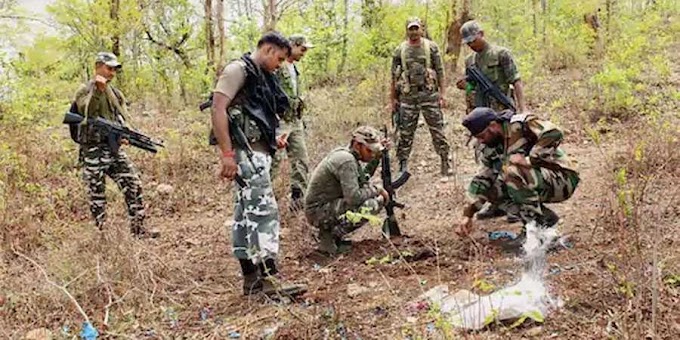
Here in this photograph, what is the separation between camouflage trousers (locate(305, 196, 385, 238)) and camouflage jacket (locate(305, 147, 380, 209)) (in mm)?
35

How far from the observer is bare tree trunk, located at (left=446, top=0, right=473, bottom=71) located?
10.6 meters

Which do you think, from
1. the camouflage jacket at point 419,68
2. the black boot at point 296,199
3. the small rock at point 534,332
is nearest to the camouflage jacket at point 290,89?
the black boot at point 296,199

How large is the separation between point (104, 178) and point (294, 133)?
1.71 metres

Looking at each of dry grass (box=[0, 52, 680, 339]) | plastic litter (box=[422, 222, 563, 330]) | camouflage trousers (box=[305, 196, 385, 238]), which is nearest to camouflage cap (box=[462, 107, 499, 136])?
dry grass (box=[0, 52, 680, 339])

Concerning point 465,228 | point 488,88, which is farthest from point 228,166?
point 488,88

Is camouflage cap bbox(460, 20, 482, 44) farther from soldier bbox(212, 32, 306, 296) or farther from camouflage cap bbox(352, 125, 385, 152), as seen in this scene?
soldier bbox(212, 32, 306, 296)

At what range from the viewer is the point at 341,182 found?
410cm

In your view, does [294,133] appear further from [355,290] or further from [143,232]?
[355,290]

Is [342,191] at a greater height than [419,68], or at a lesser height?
lesser

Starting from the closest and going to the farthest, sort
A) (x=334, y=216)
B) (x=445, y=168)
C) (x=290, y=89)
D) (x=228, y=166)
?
(x=228, y=166) < (x=334, y=216) < (x=290, y=89) < (x=445, y=168)

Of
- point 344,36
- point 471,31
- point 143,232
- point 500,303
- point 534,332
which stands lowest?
point 143,232

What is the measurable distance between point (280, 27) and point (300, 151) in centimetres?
765

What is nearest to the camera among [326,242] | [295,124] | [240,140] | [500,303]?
[500,303]

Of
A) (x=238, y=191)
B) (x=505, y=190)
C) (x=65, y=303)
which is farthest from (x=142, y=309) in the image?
(x=505, y=190)
